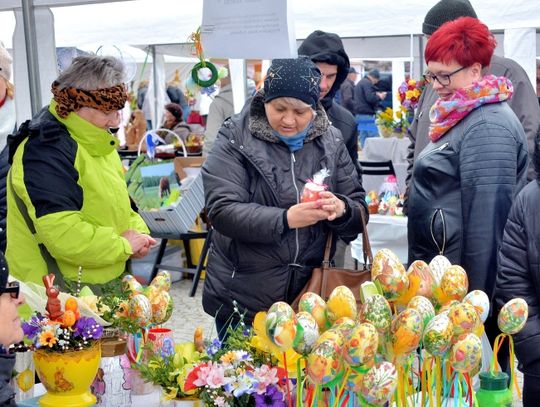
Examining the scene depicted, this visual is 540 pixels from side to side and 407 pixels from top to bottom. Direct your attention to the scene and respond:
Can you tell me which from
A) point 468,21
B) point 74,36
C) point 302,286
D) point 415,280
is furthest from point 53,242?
point 74,36

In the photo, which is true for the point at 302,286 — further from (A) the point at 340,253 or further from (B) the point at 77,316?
(A) the point at 340,253

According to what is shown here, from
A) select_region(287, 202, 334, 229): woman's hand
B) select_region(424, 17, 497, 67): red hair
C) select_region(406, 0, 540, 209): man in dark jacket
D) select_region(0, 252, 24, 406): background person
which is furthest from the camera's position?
select_region(406, 0, 540, 209): man in dark jacket

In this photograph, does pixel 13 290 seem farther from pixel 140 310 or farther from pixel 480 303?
pixel 480 303

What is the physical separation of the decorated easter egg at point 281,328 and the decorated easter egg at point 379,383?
0.59 ft

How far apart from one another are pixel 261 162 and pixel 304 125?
0.59 feet

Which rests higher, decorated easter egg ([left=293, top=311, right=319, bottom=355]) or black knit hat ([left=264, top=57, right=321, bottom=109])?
black knit hat ([left=264, top=57, right=321, bottom=109])

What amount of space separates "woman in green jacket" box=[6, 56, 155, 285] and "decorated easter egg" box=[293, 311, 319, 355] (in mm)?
1107

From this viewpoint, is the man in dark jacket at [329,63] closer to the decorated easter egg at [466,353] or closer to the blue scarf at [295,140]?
the blue scarf at [295,140]

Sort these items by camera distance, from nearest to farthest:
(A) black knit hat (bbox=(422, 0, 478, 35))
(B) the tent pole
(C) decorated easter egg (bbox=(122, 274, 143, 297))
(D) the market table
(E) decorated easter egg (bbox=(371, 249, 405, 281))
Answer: (E) decorated easter egg (bbox=(371, 249, 405, 281))
(C) decorated easter egg (bbox=(122, 274, 143, 297))
(A) black knit hat (bbox=(422, 0, 478, 35))
(B) the tent pole
(D) the market table

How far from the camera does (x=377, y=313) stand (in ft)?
6.27

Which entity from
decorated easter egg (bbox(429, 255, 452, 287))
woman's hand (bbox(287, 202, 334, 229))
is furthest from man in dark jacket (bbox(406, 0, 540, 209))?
decorated easter egg (bbox(429, 255, 452, 287))

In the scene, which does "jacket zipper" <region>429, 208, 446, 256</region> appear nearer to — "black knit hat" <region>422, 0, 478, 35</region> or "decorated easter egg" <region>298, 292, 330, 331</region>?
"decorated easter egg" <region>298, 292, 330, 331</region>

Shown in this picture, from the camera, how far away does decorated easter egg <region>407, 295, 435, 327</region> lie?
6.40 ft

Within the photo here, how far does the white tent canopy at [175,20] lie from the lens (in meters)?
4.91
